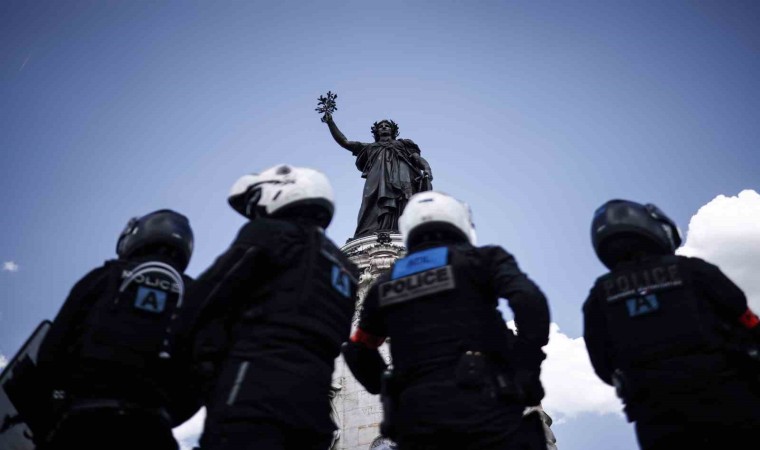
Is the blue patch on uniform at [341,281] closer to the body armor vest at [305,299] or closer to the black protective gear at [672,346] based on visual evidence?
the body armor vest at [305,299]

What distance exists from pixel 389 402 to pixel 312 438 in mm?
636

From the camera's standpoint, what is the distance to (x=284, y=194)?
4918 mm

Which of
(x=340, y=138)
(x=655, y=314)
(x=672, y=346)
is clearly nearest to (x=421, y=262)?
(x=655, y=314)

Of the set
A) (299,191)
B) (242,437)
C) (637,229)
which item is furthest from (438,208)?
(242,437)

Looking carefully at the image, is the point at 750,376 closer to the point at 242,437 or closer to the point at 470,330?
the point at 470,330

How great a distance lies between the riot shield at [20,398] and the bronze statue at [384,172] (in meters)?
8.04

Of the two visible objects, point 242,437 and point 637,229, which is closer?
point 242,437

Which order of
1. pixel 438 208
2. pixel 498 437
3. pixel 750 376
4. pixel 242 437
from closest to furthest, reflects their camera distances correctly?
pixel 242 437 → pixel 498 437 → pixel 750 376 → pixel 438 208

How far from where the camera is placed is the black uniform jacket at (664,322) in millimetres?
4090

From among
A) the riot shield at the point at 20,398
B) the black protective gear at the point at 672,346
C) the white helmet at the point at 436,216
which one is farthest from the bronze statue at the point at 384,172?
the black protective gear at the point at 672,346

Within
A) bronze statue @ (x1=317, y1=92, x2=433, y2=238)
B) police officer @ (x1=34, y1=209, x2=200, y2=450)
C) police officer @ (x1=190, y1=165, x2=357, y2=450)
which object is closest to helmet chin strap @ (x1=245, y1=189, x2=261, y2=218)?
police officer @ (x1=190, y1=165, x2=357, y2=450)

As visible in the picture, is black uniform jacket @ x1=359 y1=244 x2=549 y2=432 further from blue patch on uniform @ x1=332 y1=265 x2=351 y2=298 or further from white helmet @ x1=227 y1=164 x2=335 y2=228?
white helmet @ x1=227 y1=164 x2=335 y2=228

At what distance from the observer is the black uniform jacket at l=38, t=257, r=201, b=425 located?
459 cm

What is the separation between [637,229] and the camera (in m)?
4.97
